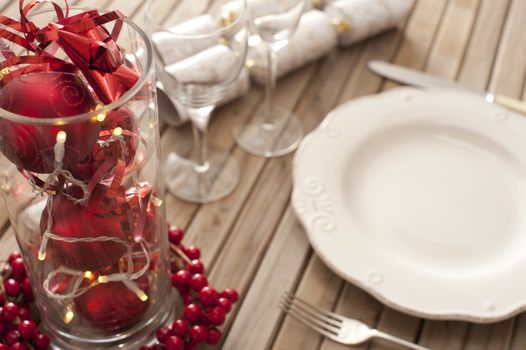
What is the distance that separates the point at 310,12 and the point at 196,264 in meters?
0.40

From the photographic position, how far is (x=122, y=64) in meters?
0.47

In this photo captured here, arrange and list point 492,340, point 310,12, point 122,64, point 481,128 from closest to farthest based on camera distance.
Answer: point 122,64
point 492,340
point 481,128
point 310,12

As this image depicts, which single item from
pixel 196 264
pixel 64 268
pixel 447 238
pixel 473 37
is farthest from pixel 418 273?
pixel 473 37

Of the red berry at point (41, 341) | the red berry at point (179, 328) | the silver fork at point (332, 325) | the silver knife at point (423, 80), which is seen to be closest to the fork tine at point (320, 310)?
the silver fork at point (332, 325)

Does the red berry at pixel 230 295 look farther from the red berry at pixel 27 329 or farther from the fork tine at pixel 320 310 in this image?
the red berry at pixel 27 329

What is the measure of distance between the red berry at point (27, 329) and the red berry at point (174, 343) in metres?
0.11

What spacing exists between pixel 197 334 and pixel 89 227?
5.9 inches

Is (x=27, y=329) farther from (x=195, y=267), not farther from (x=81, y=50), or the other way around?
(x=81, y=50)

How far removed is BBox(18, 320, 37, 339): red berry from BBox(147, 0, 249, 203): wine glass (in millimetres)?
212

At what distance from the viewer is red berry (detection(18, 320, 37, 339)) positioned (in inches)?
22.7

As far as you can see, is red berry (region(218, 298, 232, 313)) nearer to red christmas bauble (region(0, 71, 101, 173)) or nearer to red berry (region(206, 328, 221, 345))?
red berry (region(206, 328, 221, 345))

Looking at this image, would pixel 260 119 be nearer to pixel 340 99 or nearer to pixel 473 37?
pixel 340 99

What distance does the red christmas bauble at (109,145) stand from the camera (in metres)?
0.45

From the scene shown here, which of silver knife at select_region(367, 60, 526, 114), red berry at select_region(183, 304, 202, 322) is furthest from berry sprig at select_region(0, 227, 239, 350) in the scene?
silver knife at select_region(367, 60, 526, 114)
